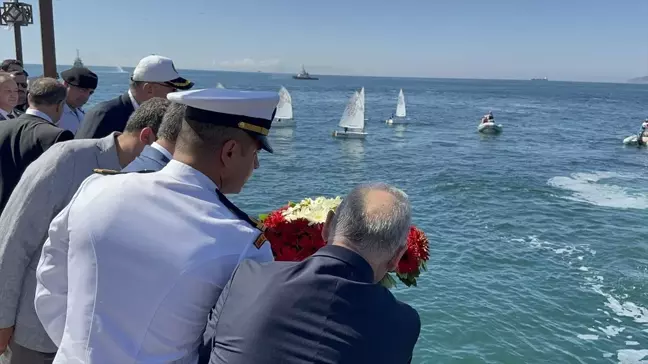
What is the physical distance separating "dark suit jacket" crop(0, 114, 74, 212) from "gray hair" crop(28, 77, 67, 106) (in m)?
0.39

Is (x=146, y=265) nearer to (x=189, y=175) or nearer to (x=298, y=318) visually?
(x=189, y=175)

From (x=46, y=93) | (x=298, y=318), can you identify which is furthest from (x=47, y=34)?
(x=298, y=318)

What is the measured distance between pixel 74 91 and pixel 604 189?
24.9 metres

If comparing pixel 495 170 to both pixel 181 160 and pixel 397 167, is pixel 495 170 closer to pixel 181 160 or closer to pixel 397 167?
pixel 397 167

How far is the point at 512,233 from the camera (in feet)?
57.6

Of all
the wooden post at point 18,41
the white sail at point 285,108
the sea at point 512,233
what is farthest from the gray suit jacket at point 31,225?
the white sail at point 285,108

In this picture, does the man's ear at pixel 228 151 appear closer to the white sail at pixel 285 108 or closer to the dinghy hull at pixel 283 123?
the dinghy hull at pixel 283 123

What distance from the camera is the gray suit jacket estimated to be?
2.45m

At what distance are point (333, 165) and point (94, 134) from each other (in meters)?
27.2

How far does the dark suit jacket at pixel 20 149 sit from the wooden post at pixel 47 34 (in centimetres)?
615

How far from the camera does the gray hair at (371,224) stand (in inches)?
75.2

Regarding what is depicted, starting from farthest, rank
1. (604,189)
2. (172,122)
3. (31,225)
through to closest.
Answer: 1. (604,189)
2. (31,225)
3. (172,122)

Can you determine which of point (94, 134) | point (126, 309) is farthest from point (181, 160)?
point (94, 134)

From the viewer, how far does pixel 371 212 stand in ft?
6.37
